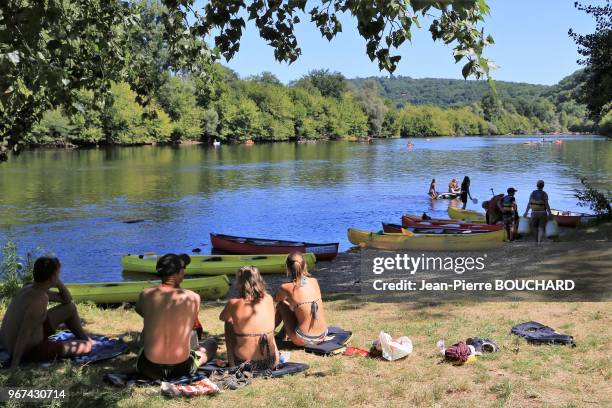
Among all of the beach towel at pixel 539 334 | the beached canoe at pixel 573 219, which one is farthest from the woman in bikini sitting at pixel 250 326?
the beached canoe at pixel 573 219

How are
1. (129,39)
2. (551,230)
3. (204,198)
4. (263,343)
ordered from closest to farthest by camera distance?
(263,343) → (129,39) → (551,230) → (204,198)

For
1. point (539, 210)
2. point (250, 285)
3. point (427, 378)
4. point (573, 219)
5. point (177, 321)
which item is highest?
point (250, 285)

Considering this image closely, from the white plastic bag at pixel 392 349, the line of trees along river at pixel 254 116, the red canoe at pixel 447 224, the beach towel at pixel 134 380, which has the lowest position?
the red canoe at pixel 447 224

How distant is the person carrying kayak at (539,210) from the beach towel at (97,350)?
37.9 feet

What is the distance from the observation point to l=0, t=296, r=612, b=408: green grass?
→ 499 cm

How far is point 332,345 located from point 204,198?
100 ft

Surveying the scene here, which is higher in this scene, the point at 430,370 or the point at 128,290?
the point at 430,370

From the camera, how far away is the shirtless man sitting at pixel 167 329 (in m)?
5.55

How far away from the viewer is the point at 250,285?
599 cm

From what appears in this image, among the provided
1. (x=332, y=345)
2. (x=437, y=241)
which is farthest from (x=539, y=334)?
(x=437, y=241)

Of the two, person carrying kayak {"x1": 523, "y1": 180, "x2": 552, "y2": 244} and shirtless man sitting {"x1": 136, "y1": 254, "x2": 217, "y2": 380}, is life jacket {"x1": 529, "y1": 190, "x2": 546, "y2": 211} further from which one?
shirtless man sitting {"x1": 136, "y1": 254, "x2": 217, "y2": 380}

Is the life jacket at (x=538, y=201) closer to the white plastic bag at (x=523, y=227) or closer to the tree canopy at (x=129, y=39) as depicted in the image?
the white plastic bag at (x=523, y=227)

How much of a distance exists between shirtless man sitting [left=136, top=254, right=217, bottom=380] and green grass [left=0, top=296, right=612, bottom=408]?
0.92 feet

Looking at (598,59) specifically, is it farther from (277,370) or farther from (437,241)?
(277,370)
